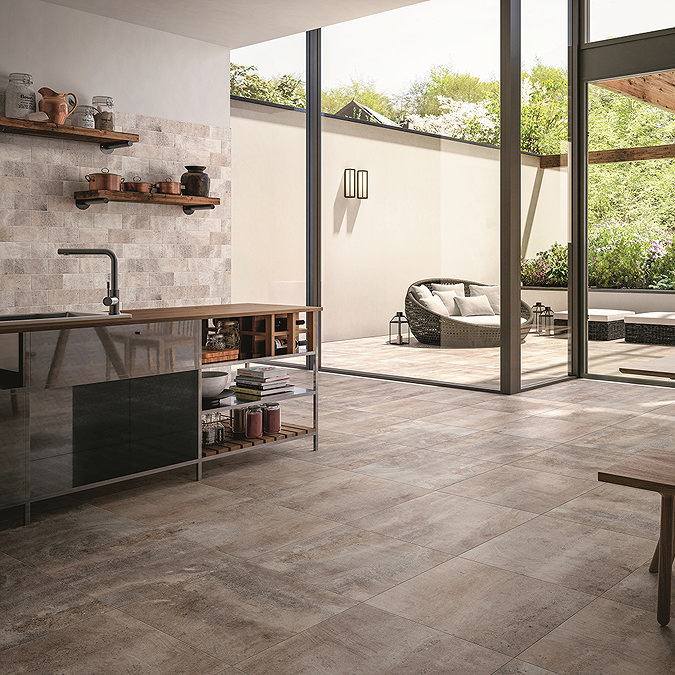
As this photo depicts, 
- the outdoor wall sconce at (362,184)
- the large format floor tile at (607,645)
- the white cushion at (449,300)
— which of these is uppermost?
the outdoor wall sconce at (362,184)

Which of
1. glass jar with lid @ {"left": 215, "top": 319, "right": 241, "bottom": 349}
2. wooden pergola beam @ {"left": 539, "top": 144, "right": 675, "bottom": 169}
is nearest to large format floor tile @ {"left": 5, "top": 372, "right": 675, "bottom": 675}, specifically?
glass jar with lid @ {"left": 215, "top": 319, "right": 241, "bottom": 349}

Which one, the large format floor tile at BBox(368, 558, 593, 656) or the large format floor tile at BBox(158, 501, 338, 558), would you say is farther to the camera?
the large format floor tile at BBox(158, 501, 338, 558)

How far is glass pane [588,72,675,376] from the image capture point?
6.65 meters

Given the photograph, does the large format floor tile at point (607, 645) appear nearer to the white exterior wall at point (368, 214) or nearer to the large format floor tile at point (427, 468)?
the large format floor tile at point (427, 468)

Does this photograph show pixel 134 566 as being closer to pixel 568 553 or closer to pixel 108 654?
pixel 108 654

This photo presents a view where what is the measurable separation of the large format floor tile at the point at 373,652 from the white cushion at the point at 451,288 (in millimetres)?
4568

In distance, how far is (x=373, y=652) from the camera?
2.20 metres

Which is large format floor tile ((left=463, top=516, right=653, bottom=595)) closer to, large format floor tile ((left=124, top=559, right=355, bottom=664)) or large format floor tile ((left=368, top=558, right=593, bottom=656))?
large format floor tile ((left=368, top=558, right=593, bottom=656))

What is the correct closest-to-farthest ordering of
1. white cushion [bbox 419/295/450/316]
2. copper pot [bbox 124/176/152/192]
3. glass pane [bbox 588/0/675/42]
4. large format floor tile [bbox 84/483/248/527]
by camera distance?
large format floor tile [bbox 84/483/248/527]
copper pot [bbox 124/176/152/192]
glass pane [bbox 588/0/675/42]
white cushion [bbox 419/295/450/316]

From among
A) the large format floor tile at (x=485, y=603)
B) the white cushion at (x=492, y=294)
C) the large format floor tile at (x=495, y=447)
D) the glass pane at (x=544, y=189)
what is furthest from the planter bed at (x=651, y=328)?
the large format floor tile at (x=485, y=603)

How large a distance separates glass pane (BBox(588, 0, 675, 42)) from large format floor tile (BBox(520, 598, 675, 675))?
18.2ft

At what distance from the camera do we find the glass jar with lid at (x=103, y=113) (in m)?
4.85

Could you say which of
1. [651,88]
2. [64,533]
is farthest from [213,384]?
[651,88]

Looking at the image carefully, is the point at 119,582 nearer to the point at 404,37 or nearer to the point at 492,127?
the point at 492,127
